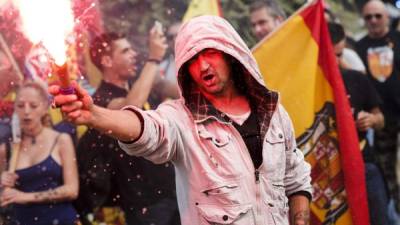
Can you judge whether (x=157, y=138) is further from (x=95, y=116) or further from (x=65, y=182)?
(x=65, y=182)

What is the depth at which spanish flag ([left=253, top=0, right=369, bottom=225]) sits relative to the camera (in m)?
4.54

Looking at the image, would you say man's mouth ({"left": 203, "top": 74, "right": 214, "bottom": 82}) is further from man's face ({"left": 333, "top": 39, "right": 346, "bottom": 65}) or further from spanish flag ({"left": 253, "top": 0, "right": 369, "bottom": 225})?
man's face ({"left": 333, "top": 39, "right": 346, "bottom": 65})

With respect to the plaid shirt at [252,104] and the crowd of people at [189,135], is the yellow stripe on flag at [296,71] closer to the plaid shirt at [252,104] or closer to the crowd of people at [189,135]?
the crowd of people at [189,135]

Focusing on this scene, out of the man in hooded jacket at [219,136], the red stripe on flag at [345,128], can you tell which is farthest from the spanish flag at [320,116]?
the man in hooded jacket at [219,136]

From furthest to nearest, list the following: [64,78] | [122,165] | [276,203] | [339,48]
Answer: [339,48] < [122,165] < [276,203] < [64,78]

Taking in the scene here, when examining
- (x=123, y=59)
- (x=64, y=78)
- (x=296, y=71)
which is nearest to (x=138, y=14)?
(x=123, y=59)

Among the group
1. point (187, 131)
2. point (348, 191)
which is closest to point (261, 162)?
point (187, 131)

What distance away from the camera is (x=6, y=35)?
442cm

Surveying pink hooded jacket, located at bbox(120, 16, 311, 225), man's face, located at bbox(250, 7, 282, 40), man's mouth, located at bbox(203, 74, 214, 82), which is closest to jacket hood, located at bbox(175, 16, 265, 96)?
pink hooded jacket, located at bbox(120, 16, 311, 225)

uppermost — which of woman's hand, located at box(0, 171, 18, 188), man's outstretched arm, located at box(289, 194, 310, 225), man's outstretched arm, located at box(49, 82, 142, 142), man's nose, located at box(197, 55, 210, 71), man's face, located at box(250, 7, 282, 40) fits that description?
man's face, located at box(250, 7, 282, 40)

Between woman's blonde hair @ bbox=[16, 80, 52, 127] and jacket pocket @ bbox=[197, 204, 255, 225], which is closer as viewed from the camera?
jacket pocket @ bbox=[197, 204, 255, 225]

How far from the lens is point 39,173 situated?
440 cm

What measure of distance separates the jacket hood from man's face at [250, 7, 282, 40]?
2157 millimetres

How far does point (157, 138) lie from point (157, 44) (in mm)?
2202
